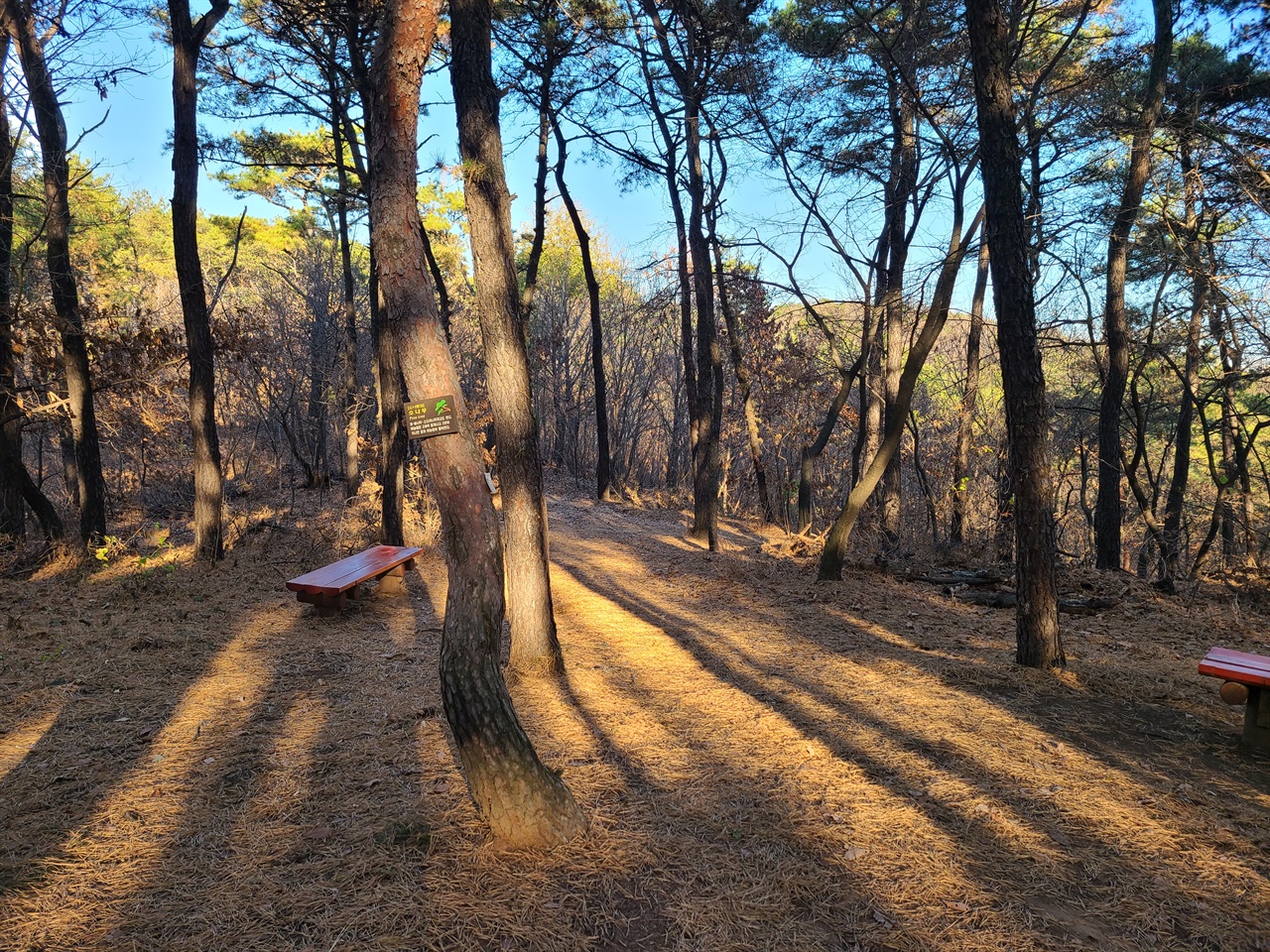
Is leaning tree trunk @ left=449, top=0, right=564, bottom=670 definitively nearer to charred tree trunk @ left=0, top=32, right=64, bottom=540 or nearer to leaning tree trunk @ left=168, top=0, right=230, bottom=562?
leaning tree trunk @ left=168, top=0, right=230, bottom=562

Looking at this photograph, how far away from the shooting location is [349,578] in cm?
630

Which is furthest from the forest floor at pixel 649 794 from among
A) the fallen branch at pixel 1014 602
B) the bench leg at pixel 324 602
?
the fallen branch at pixel 1014 602

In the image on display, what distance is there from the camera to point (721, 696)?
4465mm


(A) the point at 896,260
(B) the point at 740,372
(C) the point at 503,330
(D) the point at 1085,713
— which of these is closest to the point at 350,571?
(C) the point at 503,330

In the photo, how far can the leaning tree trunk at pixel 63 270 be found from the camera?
7.92 metres

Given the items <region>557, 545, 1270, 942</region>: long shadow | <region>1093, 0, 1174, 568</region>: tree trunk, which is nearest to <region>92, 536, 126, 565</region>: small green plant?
<region>557, 545, 1270, 942</region>: long shadow

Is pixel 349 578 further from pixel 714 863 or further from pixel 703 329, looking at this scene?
pixel 703 329

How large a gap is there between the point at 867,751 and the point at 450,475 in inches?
101

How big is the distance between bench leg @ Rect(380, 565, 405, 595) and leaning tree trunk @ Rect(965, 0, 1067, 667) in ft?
19.4

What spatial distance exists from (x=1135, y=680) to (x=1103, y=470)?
6.37 meters

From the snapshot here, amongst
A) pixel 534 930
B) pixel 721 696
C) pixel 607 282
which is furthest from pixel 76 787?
pixel 607 282

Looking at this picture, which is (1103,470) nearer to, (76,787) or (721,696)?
(721,696)

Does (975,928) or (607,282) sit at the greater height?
(607,282)

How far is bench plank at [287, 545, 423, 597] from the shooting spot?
6051mm
